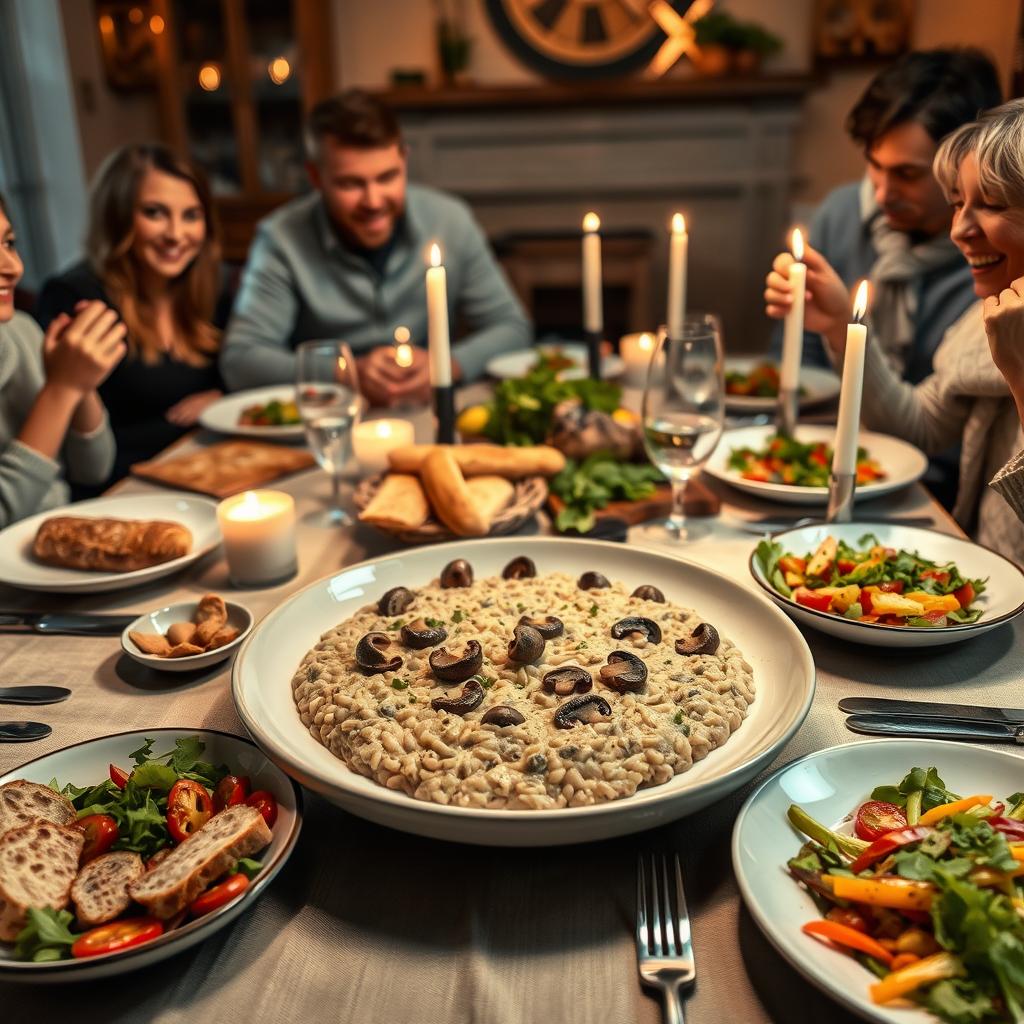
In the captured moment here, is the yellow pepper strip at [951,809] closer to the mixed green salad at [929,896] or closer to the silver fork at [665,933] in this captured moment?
the mixed green salad at [929,896]

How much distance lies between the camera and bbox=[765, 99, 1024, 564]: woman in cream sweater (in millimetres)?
1318

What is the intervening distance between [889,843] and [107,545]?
1079mm

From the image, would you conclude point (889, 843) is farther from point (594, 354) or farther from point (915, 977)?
point (594, 354)

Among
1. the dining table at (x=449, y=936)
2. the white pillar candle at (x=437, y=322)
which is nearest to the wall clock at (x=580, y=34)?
the white pillar candle at (x=437, y=322)

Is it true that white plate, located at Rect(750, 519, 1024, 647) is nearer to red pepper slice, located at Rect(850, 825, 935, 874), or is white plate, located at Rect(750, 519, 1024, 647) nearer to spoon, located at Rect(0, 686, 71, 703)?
red pepper slice, located at Rect(850, 825, 935, 874)

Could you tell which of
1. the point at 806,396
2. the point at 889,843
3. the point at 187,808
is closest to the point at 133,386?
the point at 806,396

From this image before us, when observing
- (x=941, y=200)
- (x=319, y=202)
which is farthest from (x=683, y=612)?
(x=319, y=202)

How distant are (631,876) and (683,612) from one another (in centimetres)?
35

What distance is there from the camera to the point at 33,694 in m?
1.05

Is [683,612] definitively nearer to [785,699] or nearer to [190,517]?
[785,699]

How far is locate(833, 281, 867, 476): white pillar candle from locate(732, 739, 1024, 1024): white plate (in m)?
0.54

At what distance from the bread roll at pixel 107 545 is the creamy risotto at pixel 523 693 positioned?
41 cm

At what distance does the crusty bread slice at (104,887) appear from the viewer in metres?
0.69

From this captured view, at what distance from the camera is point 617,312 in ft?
19.2
